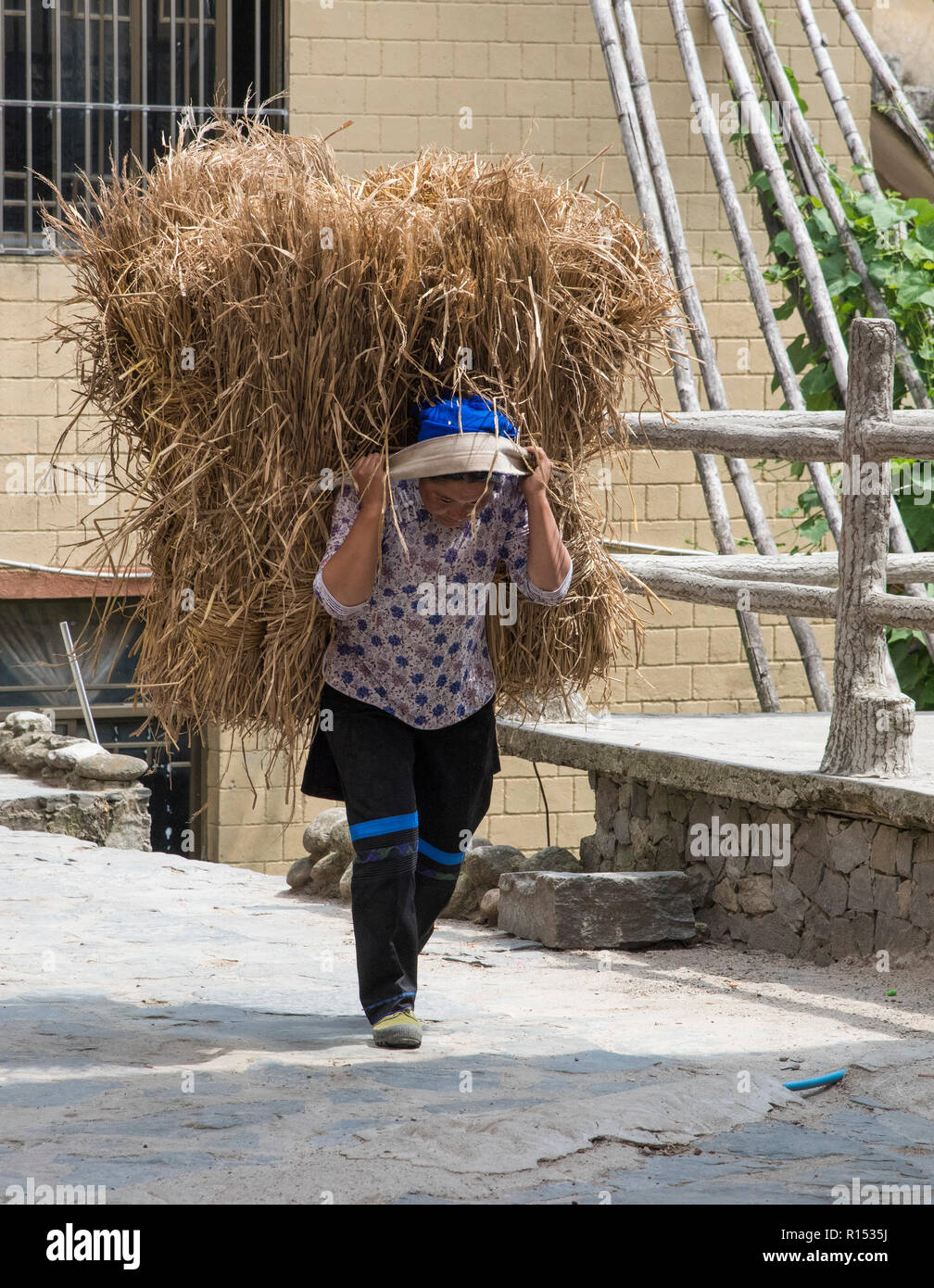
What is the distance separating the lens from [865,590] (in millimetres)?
4129

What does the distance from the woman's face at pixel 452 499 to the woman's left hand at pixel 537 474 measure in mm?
73

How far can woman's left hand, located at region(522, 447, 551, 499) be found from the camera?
10.4ft

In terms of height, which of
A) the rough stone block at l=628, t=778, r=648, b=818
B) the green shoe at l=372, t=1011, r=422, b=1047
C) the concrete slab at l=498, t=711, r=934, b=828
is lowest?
the green shoe at l=372, t=1011, r=422, b=1047

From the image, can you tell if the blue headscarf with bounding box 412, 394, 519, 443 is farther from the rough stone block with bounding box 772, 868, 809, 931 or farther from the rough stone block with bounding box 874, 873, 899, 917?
the rough stone block with bounding box 772, 868, 809, 931

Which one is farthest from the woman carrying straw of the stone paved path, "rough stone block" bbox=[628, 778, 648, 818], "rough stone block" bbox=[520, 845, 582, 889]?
"rough stone block" bbox=[520, 845, 582, 889]

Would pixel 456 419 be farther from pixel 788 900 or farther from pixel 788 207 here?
pixel 788 207

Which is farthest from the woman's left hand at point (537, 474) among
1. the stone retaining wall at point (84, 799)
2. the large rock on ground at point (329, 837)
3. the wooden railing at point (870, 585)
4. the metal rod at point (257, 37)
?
the metal rod at point (257, 37)

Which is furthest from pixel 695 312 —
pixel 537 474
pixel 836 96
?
pixel 537 474

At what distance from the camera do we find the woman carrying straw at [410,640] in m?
3.11

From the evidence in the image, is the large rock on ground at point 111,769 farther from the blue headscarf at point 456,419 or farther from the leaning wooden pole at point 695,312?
the blue headscarf at point 456,419

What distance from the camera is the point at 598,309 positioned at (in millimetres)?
3396

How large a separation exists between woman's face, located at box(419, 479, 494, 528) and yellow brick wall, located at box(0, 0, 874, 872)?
16.3 feet
